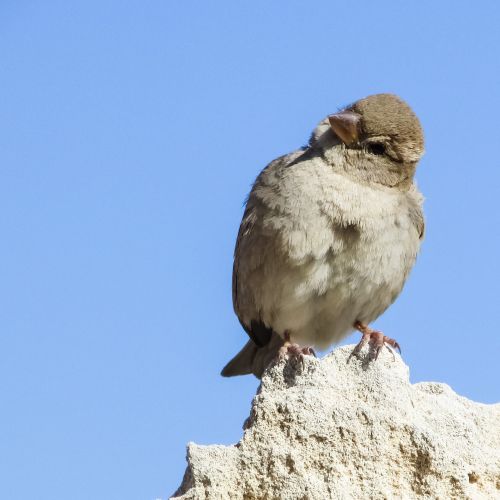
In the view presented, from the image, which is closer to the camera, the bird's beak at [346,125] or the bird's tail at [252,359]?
the bird's beak at [346,125]

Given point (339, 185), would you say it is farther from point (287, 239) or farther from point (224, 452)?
point (224, 452)

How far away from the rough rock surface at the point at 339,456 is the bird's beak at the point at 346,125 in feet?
8.28

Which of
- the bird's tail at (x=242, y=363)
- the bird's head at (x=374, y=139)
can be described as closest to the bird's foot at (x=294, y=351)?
the bird's head at (x=374, y=139)

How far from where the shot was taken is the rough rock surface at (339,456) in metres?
4.20

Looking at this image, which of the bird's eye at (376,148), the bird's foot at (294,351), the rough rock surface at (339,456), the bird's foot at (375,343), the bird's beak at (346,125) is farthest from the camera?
the bird's eye at (376,148)

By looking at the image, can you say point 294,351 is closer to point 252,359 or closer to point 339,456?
point 339,456

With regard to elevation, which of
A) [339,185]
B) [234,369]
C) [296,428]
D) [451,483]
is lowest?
[451,483]

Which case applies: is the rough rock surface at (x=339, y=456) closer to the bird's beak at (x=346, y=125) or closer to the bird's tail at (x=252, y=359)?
the bird's beak at (x=346, y=125)

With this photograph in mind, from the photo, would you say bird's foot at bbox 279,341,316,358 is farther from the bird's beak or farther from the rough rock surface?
the bird's beak

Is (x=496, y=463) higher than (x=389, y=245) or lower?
lower

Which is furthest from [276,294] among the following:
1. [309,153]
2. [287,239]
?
[309,153]

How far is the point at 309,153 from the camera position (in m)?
6.92

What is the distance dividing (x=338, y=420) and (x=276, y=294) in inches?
108

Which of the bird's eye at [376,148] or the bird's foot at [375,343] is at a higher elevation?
the bird's eye at [376,148]
